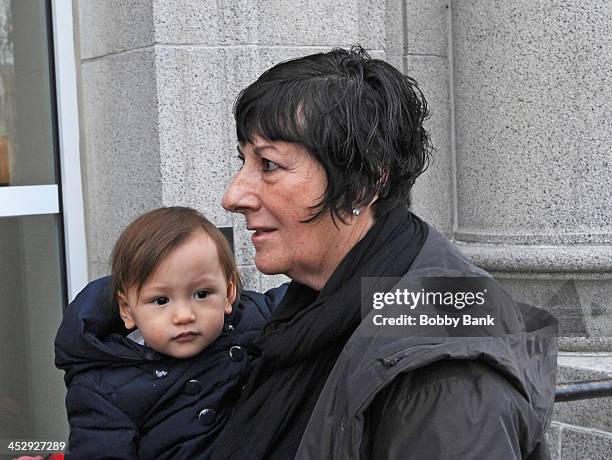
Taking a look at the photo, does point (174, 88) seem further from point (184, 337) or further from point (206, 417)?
point (206, 417)

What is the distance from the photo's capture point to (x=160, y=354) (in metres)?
2.58

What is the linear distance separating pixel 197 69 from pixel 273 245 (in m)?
2.17

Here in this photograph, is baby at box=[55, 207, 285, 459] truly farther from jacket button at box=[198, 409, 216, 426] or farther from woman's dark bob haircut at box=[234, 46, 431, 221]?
woman's dark bob haircut at box=[234, 46, 431, 221]

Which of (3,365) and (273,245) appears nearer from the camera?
(273,245)

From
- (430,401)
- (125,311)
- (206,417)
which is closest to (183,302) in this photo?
(125,311)

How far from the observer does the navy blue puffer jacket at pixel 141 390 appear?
8.04 ft

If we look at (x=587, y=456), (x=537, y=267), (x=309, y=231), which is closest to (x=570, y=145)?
(x=537, y=267)

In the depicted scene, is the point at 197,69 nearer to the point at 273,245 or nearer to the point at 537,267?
the point at 537,267

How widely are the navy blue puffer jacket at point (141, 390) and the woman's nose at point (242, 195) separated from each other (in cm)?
60

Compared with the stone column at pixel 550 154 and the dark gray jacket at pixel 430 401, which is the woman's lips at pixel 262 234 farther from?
the stone column at pixel 550 154

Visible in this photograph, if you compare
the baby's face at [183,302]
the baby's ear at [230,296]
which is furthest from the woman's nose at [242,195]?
the baby's ear at [230,296]

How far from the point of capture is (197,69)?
4117 mm

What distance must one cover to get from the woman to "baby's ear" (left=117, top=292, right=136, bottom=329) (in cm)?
51

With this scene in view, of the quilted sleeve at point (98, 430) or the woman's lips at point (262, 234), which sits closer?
the woman's lips at point (262, 234)
